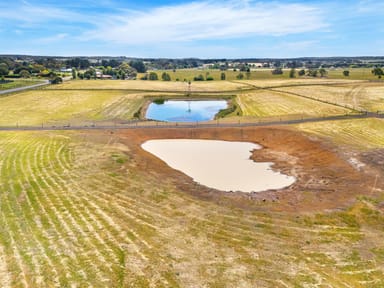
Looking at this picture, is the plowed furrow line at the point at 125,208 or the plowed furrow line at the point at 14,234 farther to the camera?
the plowed furrow line at the point at 125,208

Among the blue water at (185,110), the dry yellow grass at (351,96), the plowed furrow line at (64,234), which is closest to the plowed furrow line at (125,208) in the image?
the plowed furrow line at (64,234)

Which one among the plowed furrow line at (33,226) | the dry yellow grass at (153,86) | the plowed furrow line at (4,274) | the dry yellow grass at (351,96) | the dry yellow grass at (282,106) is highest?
the dry yellow grass at (153,86)

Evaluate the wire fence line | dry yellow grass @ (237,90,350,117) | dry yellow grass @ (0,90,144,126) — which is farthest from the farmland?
dry yellow grass @ (237,90,350,117)

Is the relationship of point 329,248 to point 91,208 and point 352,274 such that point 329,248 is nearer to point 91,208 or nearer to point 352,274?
point 352,274

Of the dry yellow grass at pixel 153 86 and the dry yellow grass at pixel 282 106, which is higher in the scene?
the dry yellow grass at pixel 153 86

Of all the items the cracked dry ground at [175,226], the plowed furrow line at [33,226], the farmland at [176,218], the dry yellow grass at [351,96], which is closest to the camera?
the plowed furrow line at [33,226]

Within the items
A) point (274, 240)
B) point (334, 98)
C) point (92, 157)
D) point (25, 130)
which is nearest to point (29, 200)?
point (92, 157)

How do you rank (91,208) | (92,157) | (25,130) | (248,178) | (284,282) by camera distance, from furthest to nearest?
(25,130) → (92,157) → (248,178) → (91,208) → (284,282)

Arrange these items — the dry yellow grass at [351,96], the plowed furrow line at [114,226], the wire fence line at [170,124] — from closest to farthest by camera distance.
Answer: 1. the plowed furrow line at [114,226]
2. the wire fence line at [170,124]
3. the dry yellow grass at [351,96]

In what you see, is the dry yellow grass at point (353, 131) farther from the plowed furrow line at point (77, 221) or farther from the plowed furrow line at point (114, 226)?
the plowed furrow line at point (77, 221)
